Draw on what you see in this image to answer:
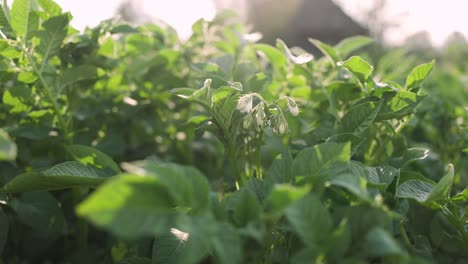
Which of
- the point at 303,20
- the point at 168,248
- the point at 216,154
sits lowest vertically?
the point at 303,20

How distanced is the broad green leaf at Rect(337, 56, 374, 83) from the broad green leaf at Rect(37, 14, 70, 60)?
79 cm

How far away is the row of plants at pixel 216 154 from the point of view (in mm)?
734

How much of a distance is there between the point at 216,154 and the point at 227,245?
140cm

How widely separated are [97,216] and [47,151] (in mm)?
1328

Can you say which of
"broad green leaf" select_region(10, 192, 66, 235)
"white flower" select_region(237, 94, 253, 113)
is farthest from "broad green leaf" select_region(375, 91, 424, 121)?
"broad green leaf" select_region(10, 192, 66, 235)

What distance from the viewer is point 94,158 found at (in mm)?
1069

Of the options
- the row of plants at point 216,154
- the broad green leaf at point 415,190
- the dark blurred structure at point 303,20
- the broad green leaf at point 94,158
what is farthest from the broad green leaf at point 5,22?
the dark blurred structure at point 303,20

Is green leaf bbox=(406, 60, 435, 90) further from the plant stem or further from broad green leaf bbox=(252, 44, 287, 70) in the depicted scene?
the plant stem

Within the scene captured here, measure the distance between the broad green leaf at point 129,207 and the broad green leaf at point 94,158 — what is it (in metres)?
0.39

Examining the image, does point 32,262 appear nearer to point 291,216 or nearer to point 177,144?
point 177,144

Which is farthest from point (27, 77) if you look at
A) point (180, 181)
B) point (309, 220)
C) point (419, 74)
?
point (419, 74)

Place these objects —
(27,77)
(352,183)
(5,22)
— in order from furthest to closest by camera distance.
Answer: (27,77) → (5,22) → (352,183)

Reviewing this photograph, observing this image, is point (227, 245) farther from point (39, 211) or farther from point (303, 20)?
point (303, 20)

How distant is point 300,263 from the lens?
2.42ft
